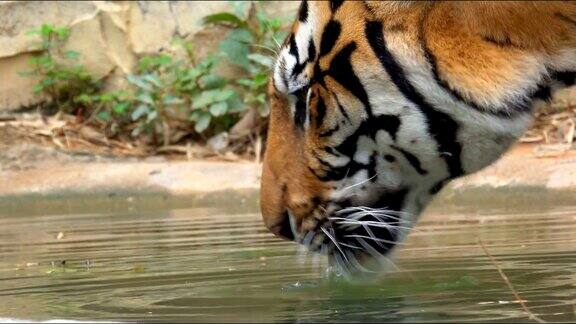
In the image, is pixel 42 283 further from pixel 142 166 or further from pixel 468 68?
pixel 142 166

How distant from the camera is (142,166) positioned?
7.15 metres

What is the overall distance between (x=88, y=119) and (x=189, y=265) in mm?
5395

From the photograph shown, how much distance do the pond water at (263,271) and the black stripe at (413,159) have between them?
11.0 inches

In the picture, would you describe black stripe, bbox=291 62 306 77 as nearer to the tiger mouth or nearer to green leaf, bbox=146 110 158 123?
the tiger mouth

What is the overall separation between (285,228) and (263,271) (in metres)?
0.49

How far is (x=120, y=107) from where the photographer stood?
8.27m

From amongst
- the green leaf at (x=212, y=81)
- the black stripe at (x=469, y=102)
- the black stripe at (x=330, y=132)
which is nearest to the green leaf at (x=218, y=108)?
the green leaf at (x=212, y=81)

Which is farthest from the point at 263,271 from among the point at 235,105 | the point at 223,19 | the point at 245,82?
the point at 223,19

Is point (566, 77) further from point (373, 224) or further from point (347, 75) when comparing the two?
point (373, 224)

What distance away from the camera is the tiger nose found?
273 cm

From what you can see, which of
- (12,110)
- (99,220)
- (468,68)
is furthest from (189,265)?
(12,110)

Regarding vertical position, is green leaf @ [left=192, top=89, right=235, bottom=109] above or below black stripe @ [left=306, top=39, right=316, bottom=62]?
below

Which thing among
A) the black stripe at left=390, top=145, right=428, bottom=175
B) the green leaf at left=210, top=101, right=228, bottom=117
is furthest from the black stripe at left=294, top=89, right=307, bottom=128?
the green leaf at left=210, top=101, right=228, bottom=117

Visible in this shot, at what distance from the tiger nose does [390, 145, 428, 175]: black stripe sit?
1.07 feet
